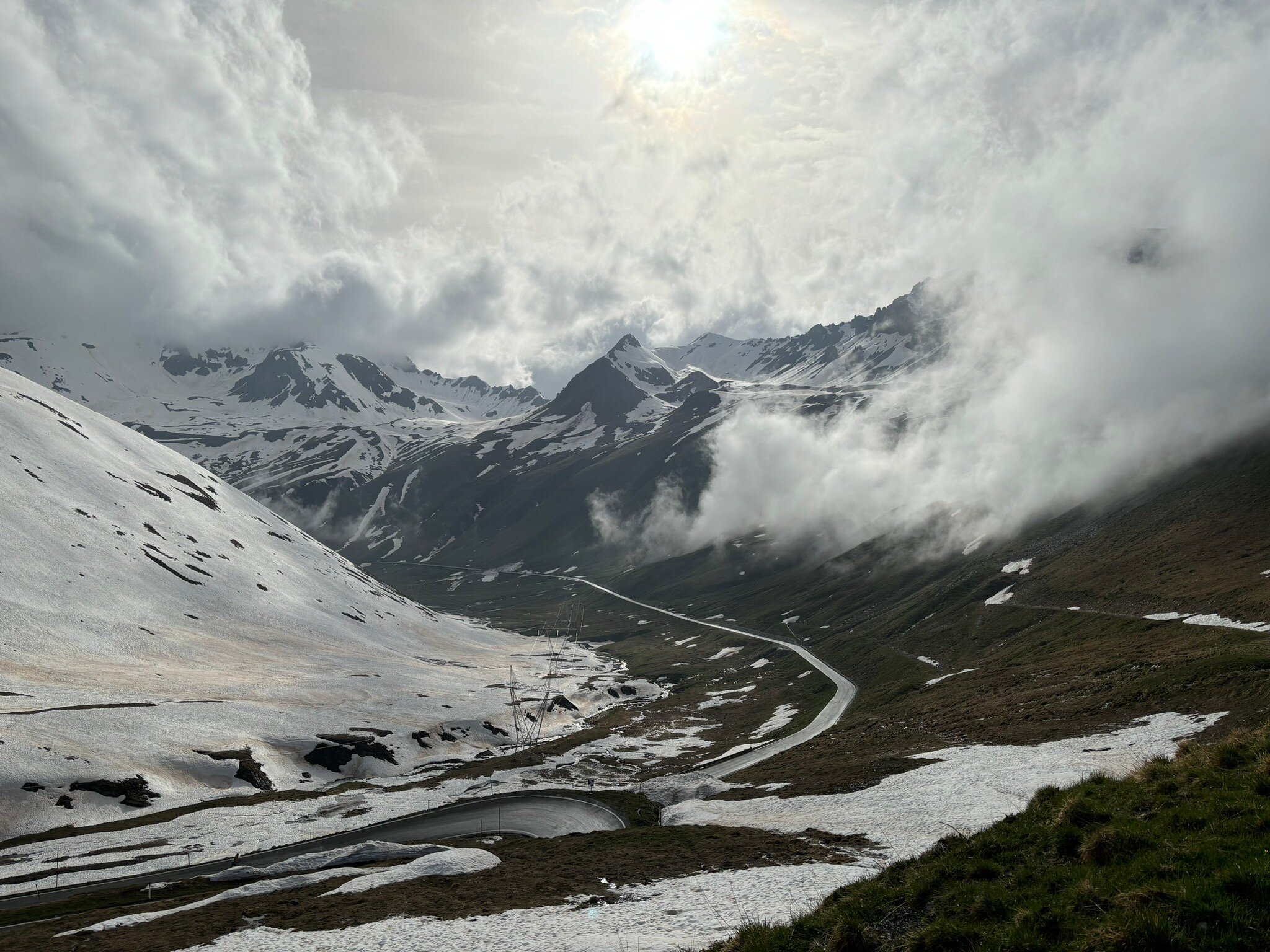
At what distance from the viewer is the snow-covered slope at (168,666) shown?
78750 mm

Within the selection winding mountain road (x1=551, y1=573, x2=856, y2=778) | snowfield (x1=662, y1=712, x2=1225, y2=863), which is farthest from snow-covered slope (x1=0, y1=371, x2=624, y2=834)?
snowfield (x1=662, y1=712, x2=1225, y2=863)

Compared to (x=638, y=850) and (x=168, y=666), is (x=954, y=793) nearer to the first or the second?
(x=638, y=850)

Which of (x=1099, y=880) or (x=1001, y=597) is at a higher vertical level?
(x=1001, y=597)

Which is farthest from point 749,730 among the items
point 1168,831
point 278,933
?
point 1168,831

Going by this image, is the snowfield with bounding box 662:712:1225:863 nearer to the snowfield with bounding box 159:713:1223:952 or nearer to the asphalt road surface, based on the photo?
the snowfield with bounding box 159:713:1223:952

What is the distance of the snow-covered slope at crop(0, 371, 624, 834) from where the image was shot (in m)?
78.8

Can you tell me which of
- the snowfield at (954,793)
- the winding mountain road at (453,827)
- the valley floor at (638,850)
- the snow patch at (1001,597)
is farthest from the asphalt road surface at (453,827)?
the snow patch at (1001,597)

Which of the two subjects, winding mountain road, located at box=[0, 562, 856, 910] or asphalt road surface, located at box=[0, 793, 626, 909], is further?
asphalt road surface, located at box=[0, 793, 626, 909]

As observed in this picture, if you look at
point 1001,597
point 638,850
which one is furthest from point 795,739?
point 1001,597

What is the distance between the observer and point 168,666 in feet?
391

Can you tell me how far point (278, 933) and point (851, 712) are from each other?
85782mm

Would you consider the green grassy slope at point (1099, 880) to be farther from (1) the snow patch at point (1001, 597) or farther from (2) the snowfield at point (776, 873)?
(1) the snow patch at point (1001, 597)

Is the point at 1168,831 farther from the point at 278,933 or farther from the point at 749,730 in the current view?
the point at 749,730

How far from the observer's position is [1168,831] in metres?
16.1
